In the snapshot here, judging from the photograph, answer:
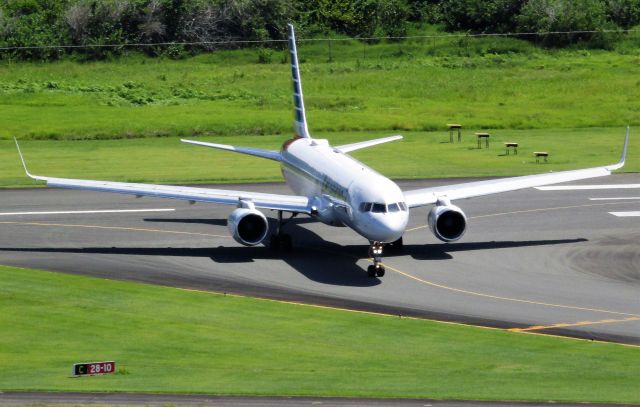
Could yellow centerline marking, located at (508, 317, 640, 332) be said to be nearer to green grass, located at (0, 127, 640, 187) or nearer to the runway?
the runway

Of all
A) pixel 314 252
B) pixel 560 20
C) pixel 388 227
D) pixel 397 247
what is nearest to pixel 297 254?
pixel 314 252

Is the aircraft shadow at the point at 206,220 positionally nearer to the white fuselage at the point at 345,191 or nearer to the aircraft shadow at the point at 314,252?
the white fuselage at the point at 345,191

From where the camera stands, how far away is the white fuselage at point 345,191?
50.7 m

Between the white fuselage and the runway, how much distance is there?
2250 mm

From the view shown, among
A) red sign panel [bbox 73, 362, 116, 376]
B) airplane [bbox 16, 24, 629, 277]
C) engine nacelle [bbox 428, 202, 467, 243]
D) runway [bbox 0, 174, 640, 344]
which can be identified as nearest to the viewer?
red sign panel [bbox 73, 362, 116, 376]

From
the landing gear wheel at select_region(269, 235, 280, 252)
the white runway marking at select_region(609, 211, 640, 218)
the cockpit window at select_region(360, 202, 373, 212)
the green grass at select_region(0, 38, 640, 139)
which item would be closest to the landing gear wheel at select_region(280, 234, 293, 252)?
the landing gear wheel at select_region(269, 235, 280, 252)

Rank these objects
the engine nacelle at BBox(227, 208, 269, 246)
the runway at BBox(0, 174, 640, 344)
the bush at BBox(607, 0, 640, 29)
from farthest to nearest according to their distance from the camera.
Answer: the bush at BBox(607, 0, 640, 29) → the engine nacelle at BBox(227, 208, 269, 246) → the runway at BBox(0, 174, 640, 344)

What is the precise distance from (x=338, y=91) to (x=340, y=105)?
7.92 metres

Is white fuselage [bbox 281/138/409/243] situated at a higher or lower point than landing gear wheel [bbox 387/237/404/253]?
higher

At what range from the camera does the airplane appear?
51031 millimetres

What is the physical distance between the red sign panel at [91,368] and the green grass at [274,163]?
43422 mm

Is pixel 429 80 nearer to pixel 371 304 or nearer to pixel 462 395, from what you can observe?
pixel 371 304

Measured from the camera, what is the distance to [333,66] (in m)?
129

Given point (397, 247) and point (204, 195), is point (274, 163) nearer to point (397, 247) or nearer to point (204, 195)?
point (204, 195)
